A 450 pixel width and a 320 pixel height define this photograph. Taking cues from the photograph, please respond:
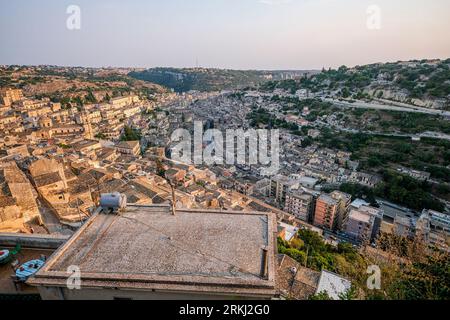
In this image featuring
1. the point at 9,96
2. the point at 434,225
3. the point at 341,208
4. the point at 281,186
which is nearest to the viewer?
the point at 434,225

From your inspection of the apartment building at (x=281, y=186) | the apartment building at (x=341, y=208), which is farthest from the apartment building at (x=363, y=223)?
the apartment building at (x=281, y=186)

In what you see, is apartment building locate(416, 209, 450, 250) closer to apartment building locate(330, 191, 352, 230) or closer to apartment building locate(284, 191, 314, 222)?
apartment building locate(330, 191, 352, 230)

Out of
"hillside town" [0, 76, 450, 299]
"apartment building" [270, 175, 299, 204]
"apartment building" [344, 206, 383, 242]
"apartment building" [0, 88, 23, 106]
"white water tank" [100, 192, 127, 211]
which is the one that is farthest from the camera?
"apartment building" [0, 88, 23, 106]

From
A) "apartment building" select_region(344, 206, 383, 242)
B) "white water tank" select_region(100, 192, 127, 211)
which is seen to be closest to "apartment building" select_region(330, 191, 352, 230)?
"apartment building" select_region(344, 206, 383, 242)

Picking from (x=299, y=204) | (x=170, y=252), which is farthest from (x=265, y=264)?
(x=299, y=204)

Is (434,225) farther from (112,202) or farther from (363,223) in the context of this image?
(112,202)

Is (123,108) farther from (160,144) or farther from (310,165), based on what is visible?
(310,165)

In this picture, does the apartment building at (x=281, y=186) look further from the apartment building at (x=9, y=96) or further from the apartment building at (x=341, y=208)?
the apartment building at (x=9, y=96)

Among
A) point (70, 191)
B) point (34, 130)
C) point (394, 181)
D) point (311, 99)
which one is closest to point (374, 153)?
point (394, 181)
